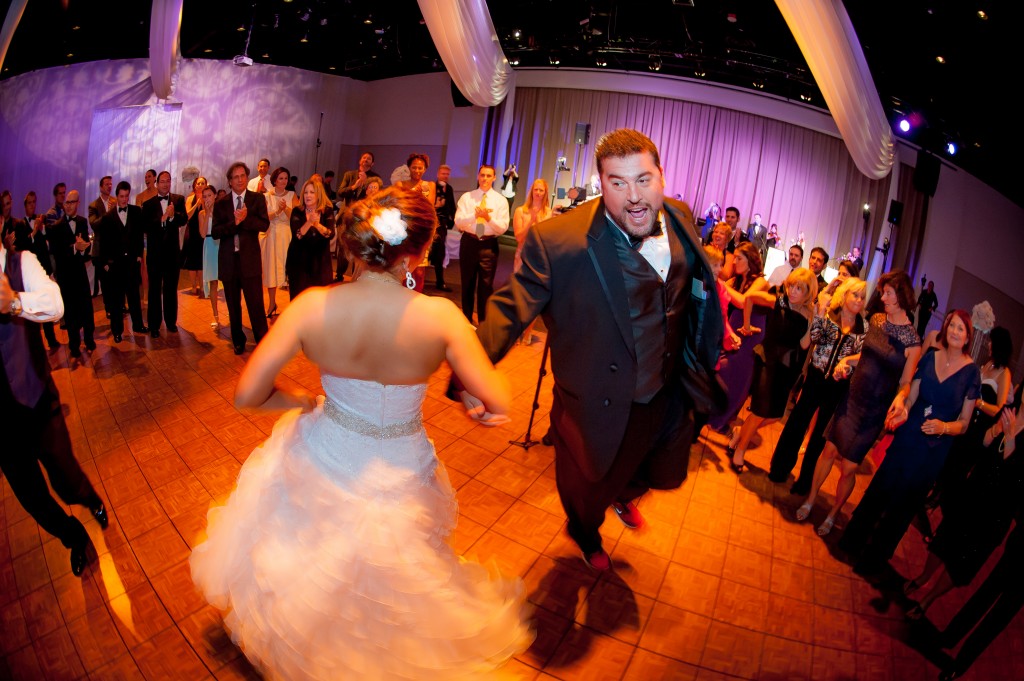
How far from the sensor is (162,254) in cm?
558

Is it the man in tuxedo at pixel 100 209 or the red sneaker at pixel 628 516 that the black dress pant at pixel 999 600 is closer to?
the red sneaker at pixel 628 516

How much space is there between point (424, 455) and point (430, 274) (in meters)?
8.20

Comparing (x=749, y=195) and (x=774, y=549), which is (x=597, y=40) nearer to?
(x=749, y=195)

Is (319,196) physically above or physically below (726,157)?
below

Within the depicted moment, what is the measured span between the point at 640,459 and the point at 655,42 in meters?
10.9

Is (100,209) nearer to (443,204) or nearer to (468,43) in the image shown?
(443,204)

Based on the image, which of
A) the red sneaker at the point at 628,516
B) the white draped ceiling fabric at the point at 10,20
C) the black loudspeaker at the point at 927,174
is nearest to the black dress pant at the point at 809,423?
the red sneaker at the point at 628,516

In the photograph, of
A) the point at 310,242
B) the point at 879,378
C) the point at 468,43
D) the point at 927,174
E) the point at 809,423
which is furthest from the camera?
the point at 927,174

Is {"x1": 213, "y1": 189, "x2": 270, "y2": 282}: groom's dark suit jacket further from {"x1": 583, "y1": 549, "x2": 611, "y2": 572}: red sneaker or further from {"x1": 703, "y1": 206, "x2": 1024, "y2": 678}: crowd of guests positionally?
{"x1": 583, "y1": 549, "x2": 611, "y2": 572}: red sneaker

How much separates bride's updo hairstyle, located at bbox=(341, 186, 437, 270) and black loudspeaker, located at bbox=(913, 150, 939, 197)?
12227 mm

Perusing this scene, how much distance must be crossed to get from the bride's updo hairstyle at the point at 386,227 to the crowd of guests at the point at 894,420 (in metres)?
1.41

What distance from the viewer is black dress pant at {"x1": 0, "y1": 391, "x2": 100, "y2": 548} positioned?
2.24m

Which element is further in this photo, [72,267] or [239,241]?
[239,241]

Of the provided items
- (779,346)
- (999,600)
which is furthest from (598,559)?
(779,346)
